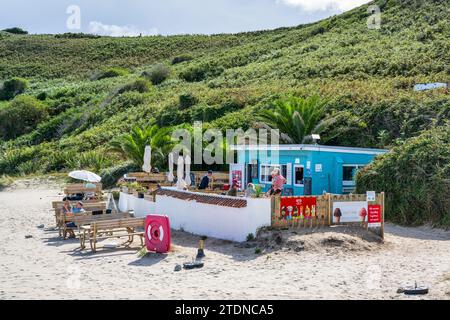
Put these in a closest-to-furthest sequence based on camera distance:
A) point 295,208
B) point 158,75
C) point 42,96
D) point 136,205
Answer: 1. point 295,208
2. point 136,205
3. point 158,75
4. point 42,96

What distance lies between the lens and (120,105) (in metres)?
48.8

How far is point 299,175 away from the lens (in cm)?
2041

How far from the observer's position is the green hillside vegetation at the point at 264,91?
27016 mm

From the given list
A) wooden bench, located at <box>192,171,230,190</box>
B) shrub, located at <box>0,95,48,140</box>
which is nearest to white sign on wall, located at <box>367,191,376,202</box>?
wooden bench, located at <box>192,171,230,190</box>

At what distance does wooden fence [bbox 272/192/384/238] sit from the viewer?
1391 cm

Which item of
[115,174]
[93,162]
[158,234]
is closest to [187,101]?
[93,162]

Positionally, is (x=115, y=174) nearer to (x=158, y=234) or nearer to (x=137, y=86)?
(x=158, y=234)

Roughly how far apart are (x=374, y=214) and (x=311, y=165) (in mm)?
5775

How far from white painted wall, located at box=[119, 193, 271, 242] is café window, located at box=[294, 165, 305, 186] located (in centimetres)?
485

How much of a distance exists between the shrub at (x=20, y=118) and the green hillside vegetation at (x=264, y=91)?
0.34ft
